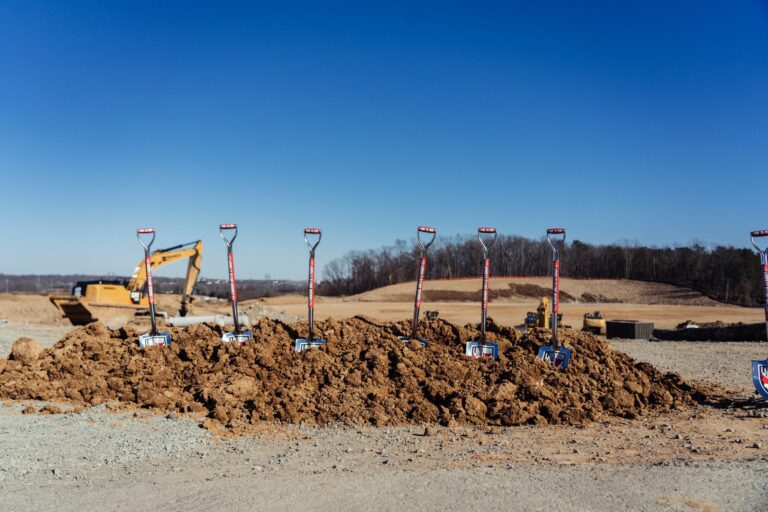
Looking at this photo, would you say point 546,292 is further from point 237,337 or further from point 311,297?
point 311,297

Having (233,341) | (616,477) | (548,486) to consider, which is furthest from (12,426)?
(616,477)

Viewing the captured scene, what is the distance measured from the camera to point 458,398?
8.00m

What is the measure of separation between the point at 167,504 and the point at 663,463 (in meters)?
4.60

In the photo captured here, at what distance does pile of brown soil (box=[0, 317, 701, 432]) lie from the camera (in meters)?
7.81

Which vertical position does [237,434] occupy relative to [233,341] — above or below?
below

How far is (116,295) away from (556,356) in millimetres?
20433

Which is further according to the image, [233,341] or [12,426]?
[233,341]

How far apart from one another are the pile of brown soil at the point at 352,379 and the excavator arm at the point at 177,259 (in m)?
15.3

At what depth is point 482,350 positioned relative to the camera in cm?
987

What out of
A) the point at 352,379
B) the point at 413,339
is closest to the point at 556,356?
the point at 413,339

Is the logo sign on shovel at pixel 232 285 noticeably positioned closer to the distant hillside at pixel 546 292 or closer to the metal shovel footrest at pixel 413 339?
the metal shovel footrest at pixel 413 339

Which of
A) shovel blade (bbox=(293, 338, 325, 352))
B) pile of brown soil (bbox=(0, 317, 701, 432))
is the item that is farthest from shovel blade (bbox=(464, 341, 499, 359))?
shovel blade (bbox=(293, 338, 325, 352))

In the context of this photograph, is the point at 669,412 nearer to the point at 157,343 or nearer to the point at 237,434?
the point at 237,434

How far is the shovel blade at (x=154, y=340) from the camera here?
436 inches
